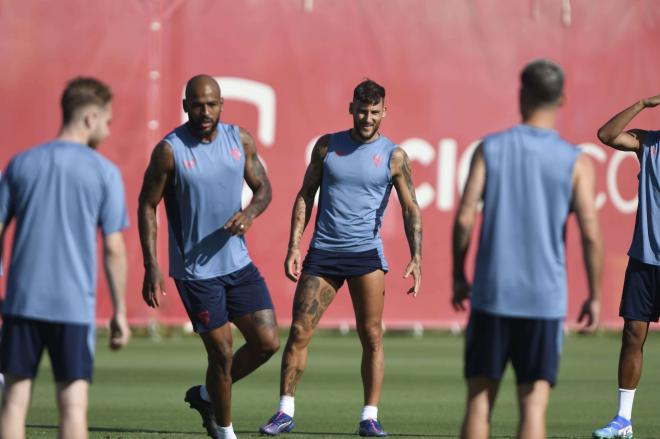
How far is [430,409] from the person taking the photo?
38.7ft

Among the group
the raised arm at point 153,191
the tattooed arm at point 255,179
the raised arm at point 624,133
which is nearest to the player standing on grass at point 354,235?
the tattooed arm at point 255,179

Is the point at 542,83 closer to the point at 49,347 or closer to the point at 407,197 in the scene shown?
the point at 49,347

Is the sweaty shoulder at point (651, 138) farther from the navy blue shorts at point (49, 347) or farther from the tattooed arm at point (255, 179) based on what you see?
the navy blue shorts at point (49, 347)

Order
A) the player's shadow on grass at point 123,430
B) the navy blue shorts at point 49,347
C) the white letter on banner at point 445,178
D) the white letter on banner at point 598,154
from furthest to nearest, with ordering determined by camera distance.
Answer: the white letter on banner at point 598,154
the white letter on banner at point 445,178
the player's shadow on grass at point 123,430
the navy blue shorts at point 49,347

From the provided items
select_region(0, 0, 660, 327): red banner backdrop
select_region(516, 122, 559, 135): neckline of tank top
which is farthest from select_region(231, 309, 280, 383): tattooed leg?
select_region(0, 0, 660, 327): red banner backdrop

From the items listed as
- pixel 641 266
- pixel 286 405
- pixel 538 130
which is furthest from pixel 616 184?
pixel 538 130

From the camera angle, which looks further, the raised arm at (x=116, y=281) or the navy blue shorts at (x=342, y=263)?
the navy blue shorts at (x=342, y=263)

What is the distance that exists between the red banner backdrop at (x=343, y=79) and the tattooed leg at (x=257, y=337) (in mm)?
9770

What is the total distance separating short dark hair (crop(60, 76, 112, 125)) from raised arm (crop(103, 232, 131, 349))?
2.05 ft

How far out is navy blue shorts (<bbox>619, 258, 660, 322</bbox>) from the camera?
32.9 ft

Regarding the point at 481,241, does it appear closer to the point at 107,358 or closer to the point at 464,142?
the point at 107,358

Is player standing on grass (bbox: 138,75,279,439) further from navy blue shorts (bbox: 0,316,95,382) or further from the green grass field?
navy blue shorts (bbox: 0,316,95,382)

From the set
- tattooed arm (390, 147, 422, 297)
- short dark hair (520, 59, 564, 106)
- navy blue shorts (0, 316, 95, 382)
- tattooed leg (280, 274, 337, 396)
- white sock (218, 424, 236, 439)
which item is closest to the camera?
short dark hair (520, 59, 564, 106)

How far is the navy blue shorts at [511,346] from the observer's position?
6.77m
